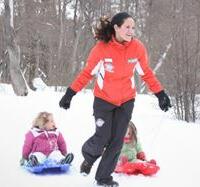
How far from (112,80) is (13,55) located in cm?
1241

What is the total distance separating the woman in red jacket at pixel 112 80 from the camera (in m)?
5.26

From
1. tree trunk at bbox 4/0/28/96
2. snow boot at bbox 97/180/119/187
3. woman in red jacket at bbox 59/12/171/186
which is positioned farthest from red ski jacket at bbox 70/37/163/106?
tree trunk at bbox 4/0/28/96

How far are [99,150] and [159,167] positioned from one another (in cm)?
149

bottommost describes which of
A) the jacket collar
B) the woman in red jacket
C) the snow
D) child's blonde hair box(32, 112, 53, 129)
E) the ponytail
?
the snow

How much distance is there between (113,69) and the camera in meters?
5.27

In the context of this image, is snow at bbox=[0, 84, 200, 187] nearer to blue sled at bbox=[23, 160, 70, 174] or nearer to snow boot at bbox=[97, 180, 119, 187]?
blue sled at bbox=[23, 160, 70, 174]

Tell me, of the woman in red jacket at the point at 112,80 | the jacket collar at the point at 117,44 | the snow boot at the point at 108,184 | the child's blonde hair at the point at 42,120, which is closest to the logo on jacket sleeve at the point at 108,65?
the woman in red jacket at the point at 112,80

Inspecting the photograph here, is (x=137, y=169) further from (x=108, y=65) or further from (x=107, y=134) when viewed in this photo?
(x=108, y=65)

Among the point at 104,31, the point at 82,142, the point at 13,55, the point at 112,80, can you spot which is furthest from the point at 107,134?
the point at 13,55

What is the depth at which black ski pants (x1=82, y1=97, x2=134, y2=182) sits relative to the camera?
530 centimetres

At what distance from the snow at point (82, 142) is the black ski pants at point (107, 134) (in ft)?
1.20

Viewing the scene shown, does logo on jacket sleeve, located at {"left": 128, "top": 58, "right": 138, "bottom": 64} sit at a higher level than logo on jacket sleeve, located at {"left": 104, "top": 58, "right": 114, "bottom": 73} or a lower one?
higher

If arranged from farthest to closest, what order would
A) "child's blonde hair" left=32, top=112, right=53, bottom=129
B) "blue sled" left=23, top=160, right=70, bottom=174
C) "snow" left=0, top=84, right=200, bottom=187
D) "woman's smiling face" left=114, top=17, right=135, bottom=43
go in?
"child's blonde hair" left=32, top=112, right=53, bottom=129 < "blue sled" left=23, top=160, right=70, bottom=174 < "snow" left=0, top=84, right=200, bottom=187 < "woman's smiling face" left=114, top=17, right=135, bottom=43

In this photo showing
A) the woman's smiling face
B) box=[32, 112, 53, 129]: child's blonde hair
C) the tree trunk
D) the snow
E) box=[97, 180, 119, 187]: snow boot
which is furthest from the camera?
the tree trunk
